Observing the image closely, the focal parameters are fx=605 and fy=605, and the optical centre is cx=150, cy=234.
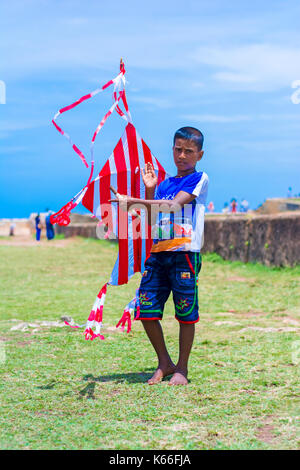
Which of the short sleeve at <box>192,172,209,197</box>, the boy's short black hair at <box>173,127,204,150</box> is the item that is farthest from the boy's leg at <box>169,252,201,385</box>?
the boy's short black hair at <box>173,127,204,150</box>

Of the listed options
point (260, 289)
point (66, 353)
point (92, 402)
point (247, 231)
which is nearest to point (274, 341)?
point (66, 353)

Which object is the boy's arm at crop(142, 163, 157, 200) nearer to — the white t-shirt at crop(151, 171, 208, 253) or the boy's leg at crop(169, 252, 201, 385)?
the white t-shirt at crop(151, 171, 208, 253)

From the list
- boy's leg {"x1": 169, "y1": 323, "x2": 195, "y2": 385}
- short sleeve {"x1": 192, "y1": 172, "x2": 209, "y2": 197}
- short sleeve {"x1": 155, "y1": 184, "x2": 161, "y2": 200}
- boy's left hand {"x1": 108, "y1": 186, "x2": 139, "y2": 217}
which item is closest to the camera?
boy's left hand {"x1": 108, "y1": 186, "x2": 139, "y2": 217}

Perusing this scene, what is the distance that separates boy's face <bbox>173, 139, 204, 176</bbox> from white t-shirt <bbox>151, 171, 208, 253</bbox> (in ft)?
0.18

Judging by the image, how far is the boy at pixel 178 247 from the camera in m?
3.88

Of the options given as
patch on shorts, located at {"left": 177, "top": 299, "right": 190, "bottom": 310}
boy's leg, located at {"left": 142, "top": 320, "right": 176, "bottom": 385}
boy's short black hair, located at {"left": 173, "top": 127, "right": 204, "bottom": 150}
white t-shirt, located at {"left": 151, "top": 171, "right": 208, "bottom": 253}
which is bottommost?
boy's leg, located at {"left": 142, "top": 320, "right": 176, "bottom": 385}

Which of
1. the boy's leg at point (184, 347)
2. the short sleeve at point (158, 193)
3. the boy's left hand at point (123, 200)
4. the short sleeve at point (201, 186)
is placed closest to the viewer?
the boy's left hand at point (123, 200)

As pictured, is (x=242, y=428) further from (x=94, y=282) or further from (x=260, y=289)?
(x=94, y=282)

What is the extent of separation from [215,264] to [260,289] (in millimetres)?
2974

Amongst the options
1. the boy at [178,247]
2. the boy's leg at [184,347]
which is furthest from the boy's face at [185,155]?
the boy's leg at [184,347]

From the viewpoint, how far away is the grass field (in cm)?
293

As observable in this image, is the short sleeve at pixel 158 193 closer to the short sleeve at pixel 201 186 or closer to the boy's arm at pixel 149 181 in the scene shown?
the boy's arm at pixel 149 181

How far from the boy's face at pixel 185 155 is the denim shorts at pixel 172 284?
559 mm

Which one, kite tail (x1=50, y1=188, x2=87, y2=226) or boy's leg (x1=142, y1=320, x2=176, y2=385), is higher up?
kite tail (x1=50, y1=188, x2=87, y2=226)
